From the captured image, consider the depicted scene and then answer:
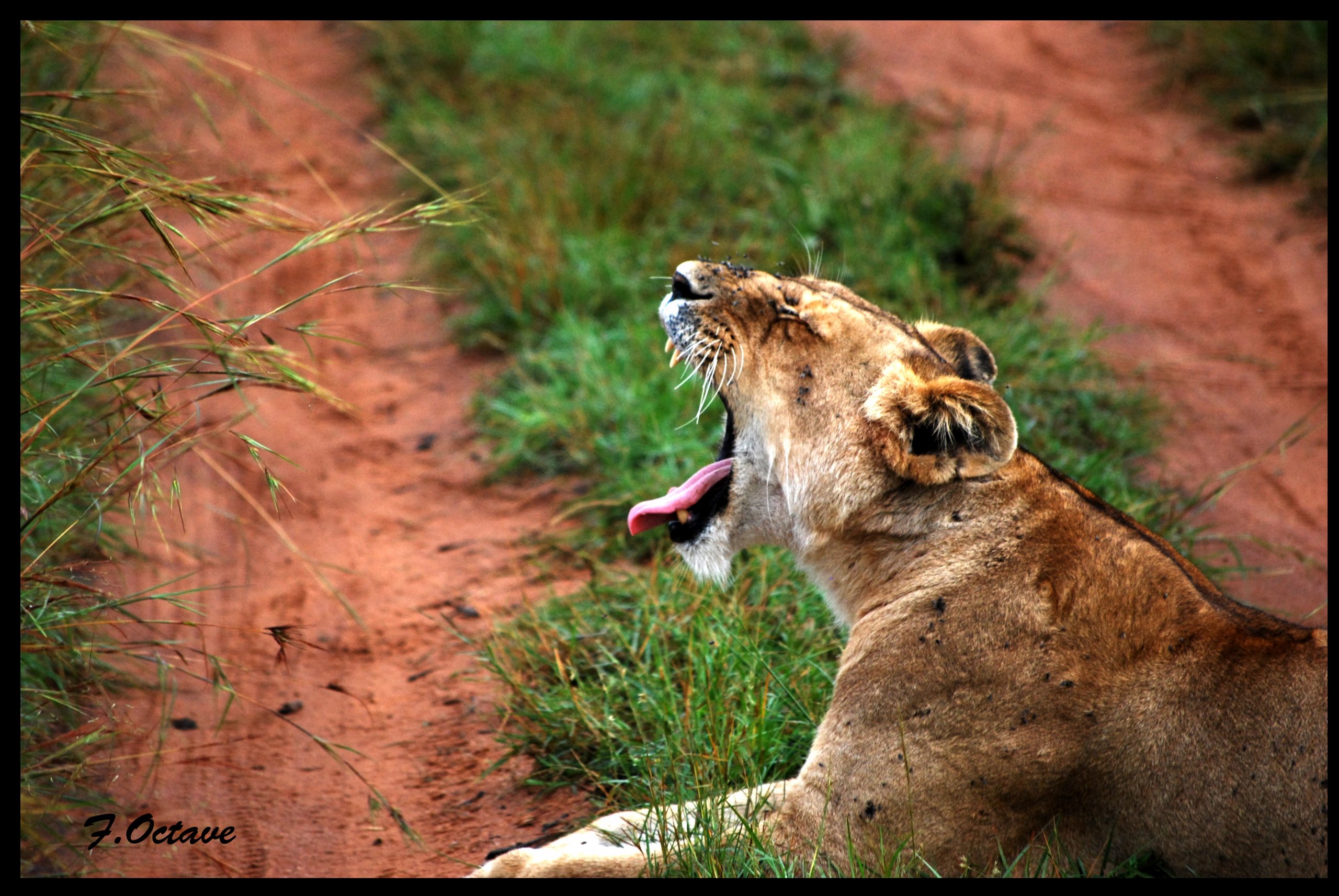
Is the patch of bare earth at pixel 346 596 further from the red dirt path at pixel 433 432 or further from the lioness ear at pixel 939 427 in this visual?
the lioness ear at pixel 939 427

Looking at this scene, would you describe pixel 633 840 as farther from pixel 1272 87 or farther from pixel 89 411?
pixel 1272 87

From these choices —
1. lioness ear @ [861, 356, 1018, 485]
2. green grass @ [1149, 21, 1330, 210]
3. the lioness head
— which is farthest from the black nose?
green grass @ [1149, 21, 1330, 210]

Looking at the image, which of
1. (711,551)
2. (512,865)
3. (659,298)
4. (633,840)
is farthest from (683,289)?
(659,298)

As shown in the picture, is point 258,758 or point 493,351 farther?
point 493,351

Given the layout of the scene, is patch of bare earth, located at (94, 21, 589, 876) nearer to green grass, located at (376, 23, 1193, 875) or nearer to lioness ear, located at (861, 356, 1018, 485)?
green grass, located at (376, 23, 1193, 875)

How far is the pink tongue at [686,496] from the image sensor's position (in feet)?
11.3

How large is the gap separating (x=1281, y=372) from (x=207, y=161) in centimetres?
646

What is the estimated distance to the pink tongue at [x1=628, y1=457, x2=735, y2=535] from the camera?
11.3 ft

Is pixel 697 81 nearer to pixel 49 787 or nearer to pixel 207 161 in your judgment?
pixel 207 161

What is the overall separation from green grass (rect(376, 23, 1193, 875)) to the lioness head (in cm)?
50

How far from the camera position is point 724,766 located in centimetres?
331

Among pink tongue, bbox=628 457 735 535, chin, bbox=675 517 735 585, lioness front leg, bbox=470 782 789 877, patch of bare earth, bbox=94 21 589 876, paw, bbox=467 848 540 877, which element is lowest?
patch of bare earth, bbox=94 21 589 876
